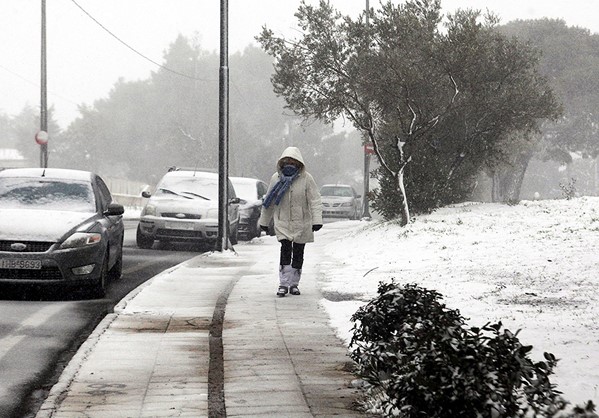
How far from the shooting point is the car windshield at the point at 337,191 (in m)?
44.1

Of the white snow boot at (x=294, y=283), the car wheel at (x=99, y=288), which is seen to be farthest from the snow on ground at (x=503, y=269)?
the car wheel at (x=99, y=288)

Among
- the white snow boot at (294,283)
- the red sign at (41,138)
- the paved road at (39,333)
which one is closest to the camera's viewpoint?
the paved road at (39,333)

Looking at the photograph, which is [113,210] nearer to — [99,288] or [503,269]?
[99,288]

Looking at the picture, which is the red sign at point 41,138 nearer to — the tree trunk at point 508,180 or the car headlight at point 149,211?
the car headlight at point 149,211

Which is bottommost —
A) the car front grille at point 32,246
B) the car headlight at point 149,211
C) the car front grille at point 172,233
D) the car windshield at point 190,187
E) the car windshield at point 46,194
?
the car front grille at point 172,233

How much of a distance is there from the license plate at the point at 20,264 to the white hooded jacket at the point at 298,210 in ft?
8.83

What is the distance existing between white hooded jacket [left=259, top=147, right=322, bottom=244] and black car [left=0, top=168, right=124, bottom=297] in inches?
83.0

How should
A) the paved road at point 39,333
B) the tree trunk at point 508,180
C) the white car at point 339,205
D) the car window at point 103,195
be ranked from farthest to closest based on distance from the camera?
the tree trunk at point 508,180 < the white car at point 339,205 < the car window at point 103,195 < the paved road at point 39,333

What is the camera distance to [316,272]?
15031mm

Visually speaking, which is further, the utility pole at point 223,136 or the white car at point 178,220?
the white car at point 178,220

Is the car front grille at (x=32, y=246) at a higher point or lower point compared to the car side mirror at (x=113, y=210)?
lower

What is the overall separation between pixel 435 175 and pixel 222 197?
20.7 feet

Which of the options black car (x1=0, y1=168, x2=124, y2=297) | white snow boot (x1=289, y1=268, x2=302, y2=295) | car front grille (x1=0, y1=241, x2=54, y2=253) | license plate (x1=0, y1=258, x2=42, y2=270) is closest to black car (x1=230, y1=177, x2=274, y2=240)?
black car (x1=0, y1=168, x2=124, y2=297)

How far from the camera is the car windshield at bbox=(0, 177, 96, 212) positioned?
12742 millimetres
